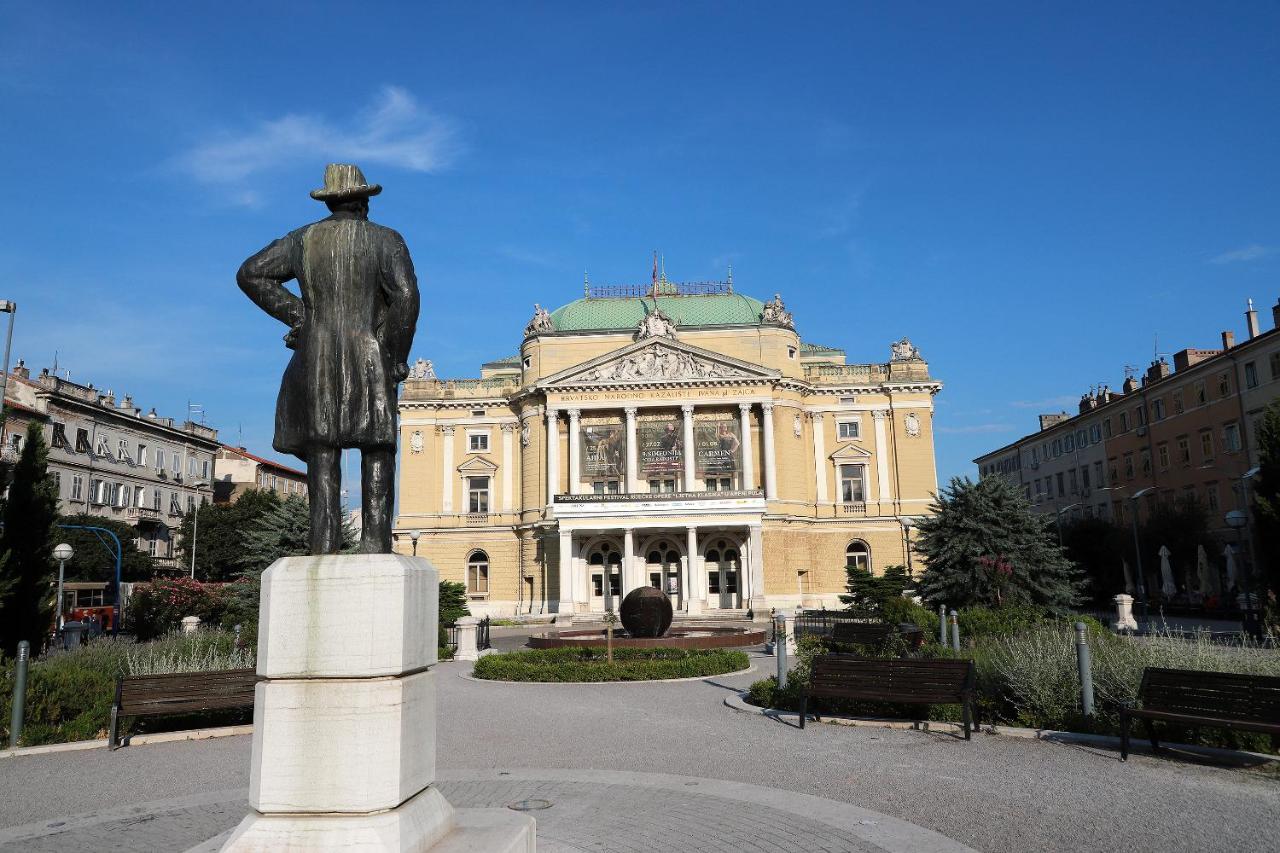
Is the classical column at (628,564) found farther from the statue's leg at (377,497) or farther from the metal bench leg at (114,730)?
the statue's leg at (377,497)

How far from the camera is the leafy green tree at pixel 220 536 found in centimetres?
5556

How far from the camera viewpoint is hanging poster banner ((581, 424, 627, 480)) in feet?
165

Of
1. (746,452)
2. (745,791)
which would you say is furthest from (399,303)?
(746,452)

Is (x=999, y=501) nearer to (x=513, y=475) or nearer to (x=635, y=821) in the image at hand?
(x=635, y=821)

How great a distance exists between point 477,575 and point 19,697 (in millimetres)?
→ 42353

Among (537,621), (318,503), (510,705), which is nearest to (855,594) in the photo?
(537,621)

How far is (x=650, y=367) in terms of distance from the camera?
50.4 metres

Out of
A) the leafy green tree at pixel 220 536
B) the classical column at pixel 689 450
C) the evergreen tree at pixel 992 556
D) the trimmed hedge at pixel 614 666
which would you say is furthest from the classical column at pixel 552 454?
the trimmed hedge at pixel 614 666

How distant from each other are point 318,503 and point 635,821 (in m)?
3.75

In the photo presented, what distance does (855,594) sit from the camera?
35562 millimetres

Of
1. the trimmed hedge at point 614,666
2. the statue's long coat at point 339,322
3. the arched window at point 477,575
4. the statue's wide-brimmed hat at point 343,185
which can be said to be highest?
the statue's wide-brimmed hat at point 343,185

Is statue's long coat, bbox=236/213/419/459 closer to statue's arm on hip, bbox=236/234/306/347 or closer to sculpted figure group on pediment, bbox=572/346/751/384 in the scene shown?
statue's arm on hip, bbox=236/234/306/347

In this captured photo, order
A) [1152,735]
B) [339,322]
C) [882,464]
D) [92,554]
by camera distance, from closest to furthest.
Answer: [339,322] → [1152,735] → [92,554] → [882,464]

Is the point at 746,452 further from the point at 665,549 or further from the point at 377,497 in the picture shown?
the point at 377,497
